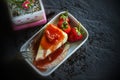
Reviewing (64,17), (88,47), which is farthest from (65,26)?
(88,47)

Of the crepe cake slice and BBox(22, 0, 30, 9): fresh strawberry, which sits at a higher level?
BBox(22, 0, 30, 9): fresh strawberry

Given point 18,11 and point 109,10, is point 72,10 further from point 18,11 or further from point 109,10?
point 18,11

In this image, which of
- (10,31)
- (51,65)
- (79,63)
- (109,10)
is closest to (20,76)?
(51,65)

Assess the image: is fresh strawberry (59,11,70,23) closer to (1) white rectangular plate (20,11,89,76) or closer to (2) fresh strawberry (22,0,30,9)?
(1) white rectangular plate (20,11,89,76)

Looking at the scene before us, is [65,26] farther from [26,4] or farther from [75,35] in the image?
[26,4]

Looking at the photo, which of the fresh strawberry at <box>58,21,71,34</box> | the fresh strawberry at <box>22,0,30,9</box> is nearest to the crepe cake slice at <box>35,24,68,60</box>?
the fresh strawberry at <box>58,21,71,34</box>

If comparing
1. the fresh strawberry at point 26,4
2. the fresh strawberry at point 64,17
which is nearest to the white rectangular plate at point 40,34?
the fresh strawberry at point 64,17
